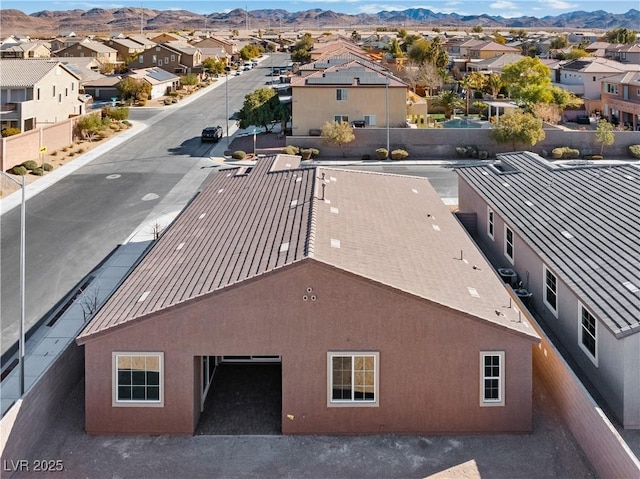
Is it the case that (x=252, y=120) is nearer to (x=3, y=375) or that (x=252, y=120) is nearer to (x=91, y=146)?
(x=91, y=146)

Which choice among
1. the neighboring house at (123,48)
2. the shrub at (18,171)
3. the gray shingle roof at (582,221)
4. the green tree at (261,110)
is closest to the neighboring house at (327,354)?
the gray shingle roof at (582,221)

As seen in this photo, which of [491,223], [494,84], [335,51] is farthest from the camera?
[335,51]

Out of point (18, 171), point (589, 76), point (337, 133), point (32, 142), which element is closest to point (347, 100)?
point (337, 133)

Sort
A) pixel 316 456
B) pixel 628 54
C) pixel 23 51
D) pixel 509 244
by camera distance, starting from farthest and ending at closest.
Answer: pixel 23 51 < pixel 628 54 < pixel 509 244 < pixel 316 456

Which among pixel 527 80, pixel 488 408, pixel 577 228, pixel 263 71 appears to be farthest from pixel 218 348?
pixel 263 71

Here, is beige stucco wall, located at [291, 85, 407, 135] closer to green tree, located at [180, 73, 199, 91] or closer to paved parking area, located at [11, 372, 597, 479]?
paved parking area, located at [11, 372, 597, 479]

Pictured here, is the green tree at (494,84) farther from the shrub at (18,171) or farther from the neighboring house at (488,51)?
the shrub at (18,171)

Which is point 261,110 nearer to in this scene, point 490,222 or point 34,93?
point 34,93
